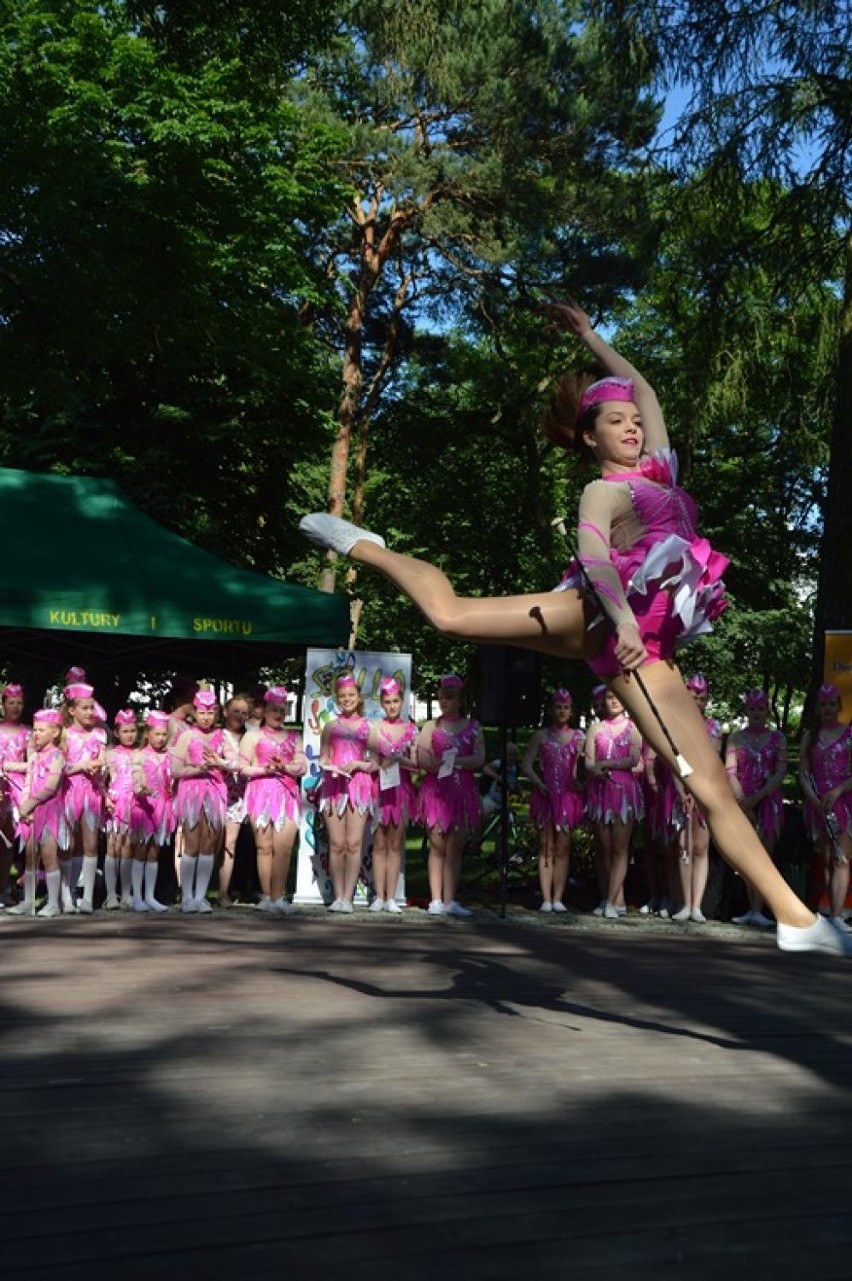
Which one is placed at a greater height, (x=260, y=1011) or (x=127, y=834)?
(x=127, y=834)

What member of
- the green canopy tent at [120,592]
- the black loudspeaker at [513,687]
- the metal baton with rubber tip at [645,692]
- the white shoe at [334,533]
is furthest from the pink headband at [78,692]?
the metal baton with rubber tip at [645,692]

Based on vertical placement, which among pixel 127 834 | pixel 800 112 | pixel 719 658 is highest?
pixel 800 112

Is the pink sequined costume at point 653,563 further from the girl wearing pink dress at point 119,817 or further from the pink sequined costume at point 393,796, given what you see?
the girl wearing pink dress at point 119,817

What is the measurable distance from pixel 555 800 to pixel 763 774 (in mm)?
1586

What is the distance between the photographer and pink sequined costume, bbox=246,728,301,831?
11.8 meters

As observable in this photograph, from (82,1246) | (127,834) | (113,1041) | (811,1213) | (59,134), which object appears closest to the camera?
(82,1246)

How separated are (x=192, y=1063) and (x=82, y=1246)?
163 centimetres

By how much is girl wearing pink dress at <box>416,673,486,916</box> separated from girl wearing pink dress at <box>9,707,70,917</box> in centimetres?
269

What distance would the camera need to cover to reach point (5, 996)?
5.96 meters

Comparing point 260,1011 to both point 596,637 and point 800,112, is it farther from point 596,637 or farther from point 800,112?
point 800,112

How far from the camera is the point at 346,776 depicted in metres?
11.8

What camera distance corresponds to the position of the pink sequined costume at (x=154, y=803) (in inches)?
462

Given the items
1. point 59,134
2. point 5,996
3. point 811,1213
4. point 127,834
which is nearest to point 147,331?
point 59,134

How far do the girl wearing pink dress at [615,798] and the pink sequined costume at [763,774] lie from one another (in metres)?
0.79
